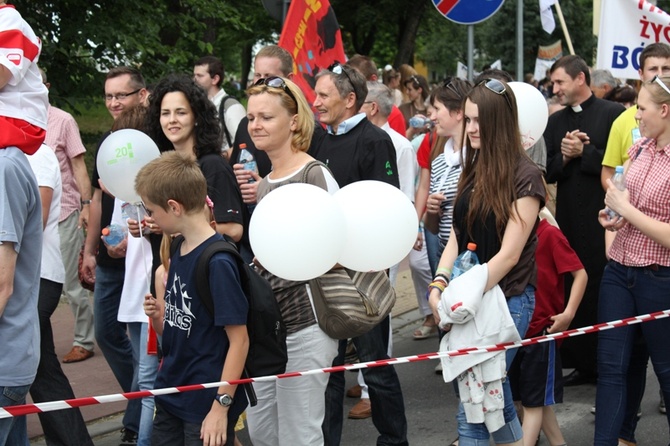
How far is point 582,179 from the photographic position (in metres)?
6.56

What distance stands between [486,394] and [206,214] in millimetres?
1403

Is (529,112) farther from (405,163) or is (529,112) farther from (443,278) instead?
(405,163)

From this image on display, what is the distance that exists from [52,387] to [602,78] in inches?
235

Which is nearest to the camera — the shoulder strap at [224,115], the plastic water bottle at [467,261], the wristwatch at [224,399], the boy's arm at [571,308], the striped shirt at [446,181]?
the wristwatch at [224,399]

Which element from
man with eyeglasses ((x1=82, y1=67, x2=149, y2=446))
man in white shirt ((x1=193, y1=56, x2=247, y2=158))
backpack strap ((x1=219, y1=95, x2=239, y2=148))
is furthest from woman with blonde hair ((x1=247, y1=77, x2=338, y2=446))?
backpack strap ((x1=219, y1=95, x2=239, y2=148))

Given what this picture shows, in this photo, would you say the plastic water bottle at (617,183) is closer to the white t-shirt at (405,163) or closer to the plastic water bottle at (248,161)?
the plastic water bottle at (248,161)

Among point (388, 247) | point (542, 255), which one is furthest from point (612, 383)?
point (388, 247)

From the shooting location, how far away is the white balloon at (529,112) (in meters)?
5.25

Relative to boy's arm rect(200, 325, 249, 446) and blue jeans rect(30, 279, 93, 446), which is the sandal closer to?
blue jeans rect(30, 279, 93, 446)

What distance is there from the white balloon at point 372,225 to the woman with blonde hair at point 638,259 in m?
1.10

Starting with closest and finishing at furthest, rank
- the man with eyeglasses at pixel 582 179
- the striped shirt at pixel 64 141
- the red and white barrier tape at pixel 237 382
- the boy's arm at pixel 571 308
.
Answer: the red and white barrier tape at pixel 237 382 < the boy's arm at pixel 571 308 < the man with eyeglasses at pixel 582 179 < the striped shirt at pixel 64 141

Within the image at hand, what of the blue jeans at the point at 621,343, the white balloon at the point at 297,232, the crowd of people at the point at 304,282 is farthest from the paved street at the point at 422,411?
the white balloon at the point at 297,232

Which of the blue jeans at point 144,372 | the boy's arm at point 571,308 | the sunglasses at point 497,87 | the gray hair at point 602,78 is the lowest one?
the blue jeans at point 144,372

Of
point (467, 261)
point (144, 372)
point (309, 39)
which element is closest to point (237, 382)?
point (467, 261)
